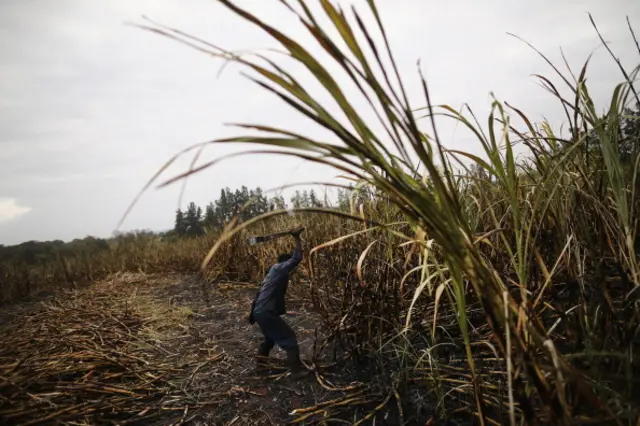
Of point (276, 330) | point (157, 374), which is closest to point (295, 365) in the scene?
point (276, 330)

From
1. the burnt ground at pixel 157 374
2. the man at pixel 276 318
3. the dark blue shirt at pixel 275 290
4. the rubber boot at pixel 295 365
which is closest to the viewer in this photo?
the burnt ground at pixel 157 374

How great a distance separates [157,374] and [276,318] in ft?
3.09

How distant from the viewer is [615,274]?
1391 mm

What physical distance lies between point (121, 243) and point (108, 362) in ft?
22.0

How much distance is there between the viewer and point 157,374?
2105mm

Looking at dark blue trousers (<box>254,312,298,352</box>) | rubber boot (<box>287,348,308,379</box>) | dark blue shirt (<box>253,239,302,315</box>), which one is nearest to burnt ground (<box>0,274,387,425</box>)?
rubber boot (<box>287,348,308,379</box>)

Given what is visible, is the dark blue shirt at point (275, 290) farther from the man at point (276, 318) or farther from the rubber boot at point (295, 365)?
the rubber boot at point (295, 365)

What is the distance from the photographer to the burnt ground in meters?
1.57

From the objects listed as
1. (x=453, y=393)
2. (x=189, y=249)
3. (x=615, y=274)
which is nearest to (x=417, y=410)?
(x=453, y=393)

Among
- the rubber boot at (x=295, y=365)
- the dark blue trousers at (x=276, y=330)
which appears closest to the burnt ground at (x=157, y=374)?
the rubber boot at (x=295, y=365)

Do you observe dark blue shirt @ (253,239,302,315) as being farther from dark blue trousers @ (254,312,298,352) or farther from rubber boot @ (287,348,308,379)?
rubber boot @ (287,348,308,379)

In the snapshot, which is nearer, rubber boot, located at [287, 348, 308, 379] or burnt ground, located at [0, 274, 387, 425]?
burnt ground, located at [0, 274, 387, 425]

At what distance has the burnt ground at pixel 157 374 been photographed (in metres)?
1.57

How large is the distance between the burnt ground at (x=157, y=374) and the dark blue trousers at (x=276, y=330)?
A: 0.18m
